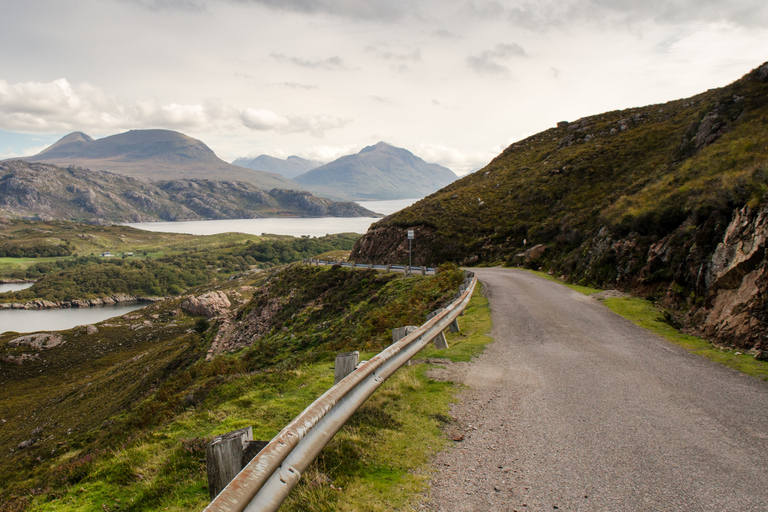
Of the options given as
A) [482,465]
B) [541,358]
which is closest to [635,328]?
[541,358]

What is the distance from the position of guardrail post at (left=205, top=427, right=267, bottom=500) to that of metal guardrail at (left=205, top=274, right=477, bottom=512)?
23 cm

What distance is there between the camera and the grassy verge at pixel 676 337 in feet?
24.0

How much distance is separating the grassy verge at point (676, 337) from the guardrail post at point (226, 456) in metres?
8.72

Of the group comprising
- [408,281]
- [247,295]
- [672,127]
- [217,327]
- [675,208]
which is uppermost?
[672,127]

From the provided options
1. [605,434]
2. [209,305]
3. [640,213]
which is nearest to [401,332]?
[605,434]

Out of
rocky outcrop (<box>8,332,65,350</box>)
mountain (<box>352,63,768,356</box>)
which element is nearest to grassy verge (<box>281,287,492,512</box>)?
mountain (<box>352,63,768,356</box>)

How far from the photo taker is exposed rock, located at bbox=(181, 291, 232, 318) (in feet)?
323

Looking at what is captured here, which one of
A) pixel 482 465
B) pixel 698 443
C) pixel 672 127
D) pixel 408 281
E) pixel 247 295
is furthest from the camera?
pixel 247 295

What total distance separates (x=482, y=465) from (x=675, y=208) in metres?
16.9

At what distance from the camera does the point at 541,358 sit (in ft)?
Result: 27.1

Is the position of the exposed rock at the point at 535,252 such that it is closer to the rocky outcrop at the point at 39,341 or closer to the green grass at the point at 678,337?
the green grass at the point at 678,337

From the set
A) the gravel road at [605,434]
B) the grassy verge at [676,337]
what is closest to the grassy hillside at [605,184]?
the grassy verge at [676,337]

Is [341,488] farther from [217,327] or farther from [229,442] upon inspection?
[217,327]

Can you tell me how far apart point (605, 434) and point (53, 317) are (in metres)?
191
